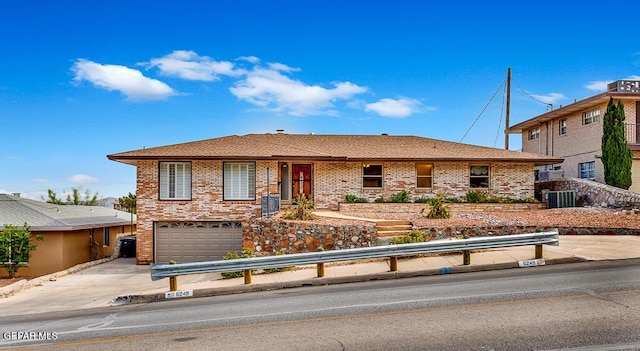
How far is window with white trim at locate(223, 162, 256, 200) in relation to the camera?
24688 mm

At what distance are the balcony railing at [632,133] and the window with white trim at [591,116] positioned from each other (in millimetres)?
1637

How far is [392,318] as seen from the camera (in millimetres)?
8680

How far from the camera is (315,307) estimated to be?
10.0 meters

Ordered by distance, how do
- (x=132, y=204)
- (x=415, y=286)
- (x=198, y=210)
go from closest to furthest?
(x=415, y=286) → (x=198, y=210) → (x=132, y=204)

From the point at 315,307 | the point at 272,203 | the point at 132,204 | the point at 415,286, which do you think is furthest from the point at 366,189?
the point at 132,204

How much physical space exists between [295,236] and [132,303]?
7.59m

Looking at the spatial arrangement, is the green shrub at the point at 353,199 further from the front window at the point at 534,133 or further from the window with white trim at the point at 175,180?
the front window at the point at 534,133

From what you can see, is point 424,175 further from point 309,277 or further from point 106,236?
point 106,236

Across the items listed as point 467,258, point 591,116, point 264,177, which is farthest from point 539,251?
point 591,116

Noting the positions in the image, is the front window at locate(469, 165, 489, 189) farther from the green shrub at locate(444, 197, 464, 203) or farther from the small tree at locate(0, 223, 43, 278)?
the small tree at locate(0, 223, 43, 278)

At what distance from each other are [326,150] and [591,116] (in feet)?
55.0

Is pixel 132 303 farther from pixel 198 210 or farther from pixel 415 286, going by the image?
pixel 198 210

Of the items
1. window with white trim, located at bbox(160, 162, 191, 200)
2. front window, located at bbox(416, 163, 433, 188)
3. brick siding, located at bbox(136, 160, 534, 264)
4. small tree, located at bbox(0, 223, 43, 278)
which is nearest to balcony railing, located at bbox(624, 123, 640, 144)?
brick siding, located at bbox(136, 160, 534, 264)

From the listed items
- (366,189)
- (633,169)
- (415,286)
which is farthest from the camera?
(633,169)
